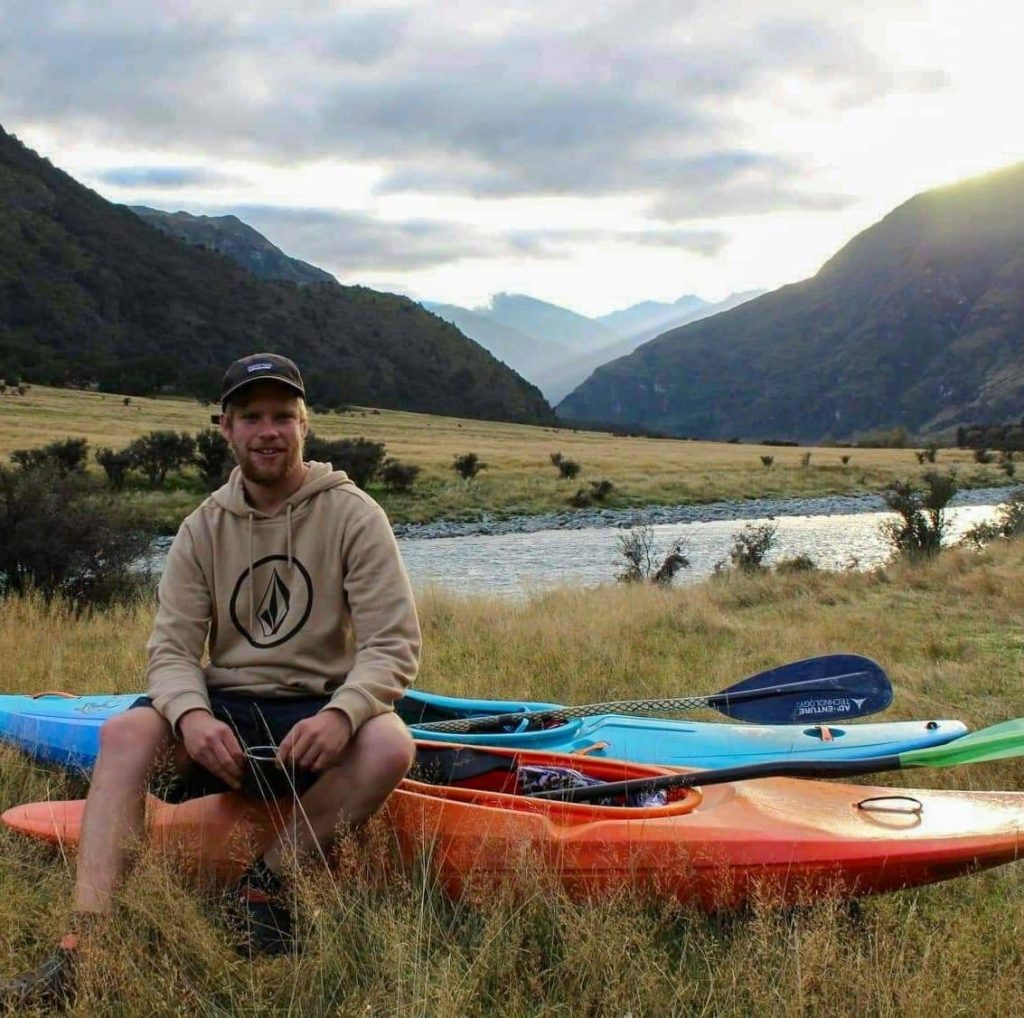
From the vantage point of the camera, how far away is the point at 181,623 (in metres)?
3.03

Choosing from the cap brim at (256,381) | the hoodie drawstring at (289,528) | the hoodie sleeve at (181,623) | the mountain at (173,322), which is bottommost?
the hoodie sleeve at (181,623)

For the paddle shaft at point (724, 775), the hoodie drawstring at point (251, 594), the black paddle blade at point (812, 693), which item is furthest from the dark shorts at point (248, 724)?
the black paddle blade at point (812, 693)

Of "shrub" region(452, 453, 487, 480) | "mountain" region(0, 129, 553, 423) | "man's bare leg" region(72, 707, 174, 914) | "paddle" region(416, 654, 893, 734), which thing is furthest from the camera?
"mountain" region(0, 129, 553, 423)

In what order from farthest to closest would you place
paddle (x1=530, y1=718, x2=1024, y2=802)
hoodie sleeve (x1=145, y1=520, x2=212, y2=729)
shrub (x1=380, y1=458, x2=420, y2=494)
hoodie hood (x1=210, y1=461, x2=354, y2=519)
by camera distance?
shrub (x1=380, y1=458, x2=420, y2=494), paddle (x1=530, y1=718, x2=1024, y2=802), hoodie hood (x1=210, y1=461, x2=354, y2=519), hoodie sleeve (x1=145, y1=520, x2=212, y2=729)

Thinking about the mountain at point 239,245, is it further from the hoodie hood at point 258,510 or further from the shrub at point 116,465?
the hoodie hood at point 258,510

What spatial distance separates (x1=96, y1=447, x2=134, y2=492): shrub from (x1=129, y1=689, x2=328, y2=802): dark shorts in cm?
1946

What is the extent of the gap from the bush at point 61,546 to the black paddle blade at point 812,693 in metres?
5.98

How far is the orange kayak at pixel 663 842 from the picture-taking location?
2.79 m

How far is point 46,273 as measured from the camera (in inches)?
2675

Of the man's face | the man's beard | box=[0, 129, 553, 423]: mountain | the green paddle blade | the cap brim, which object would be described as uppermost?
box=[0, 129, 553, 423]: mountain

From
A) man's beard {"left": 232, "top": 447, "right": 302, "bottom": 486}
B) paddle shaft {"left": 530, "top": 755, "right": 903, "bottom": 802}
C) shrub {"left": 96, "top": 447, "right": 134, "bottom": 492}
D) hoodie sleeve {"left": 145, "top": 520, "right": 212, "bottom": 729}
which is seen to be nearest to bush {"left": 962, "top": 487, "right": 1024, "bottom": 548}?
paddle shaft {"left": 530, "top": 755, "right": 903, "bottom": 802}

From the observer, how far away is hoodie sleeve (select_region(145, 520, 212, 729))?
9.60 ft

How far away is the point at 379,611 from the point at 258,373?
0.82m

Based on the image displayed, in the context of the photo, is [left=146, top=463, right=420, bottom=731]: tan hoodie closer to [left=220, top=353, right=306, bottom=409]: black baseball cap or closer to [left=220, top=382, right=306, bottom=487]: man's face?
[left=220, top=382, right=306, bottom=487]: man's face
